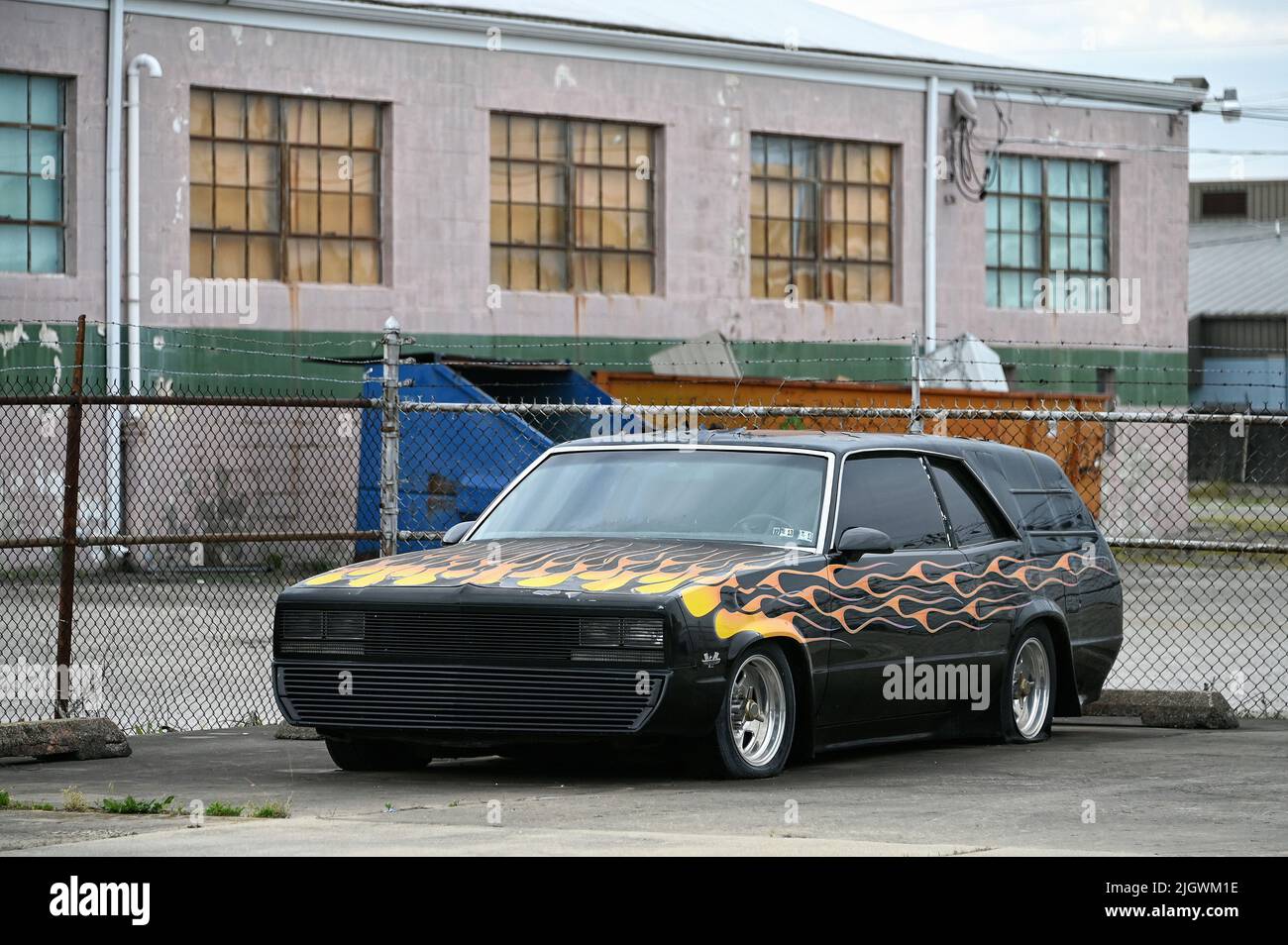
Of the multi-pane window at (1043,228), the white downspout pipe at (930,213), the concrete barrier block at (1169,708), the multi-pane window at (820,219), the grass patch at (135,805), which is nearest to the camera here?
the grass patch at (135,805)

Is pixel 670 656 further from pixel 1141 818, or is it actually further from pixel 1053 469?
pixel 1053 469

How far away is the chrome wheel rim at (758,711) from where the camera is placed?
9727mm

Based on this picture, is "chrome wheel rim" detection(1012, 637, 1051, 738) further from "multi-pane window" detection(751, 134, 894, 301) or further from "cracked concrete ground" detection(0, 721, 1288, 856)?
"multi-pane window" detection(751, 134, 894, 301)

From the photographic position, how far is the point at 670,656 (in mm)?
9312

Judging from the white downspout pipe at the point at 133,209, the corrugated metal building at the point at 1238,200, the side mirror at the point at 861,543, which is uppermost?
the corrugated metal building at the point at 1238,200

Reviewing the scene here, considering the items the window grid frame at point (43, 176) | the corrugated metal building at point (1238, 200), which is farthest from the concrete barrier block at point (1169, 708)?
the corrugated metal building at point (1238, 200)

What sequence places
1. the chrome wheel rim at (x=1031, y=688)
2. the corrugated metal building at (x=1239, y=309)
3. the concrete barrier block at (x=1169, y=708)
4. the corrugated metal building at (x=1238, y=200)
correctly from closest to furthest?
the chrome wheel rim at (x=1031, y=688)
the concrete barrier block at (x=1169, y=708)
the corrugated metal building at (x=1239, y=309)
the corrugated metal building at (x=1238, y=200)

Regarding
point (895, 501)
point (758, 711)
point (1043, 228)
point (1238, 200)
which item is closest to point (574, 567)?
point (758, 711)

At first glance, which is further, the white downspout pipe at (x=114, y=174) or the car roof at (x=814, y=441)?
the white downspout pipe at (x=114, y=174)

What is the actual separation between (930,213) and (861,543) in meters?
23.1

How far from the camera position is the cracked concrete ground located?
25.1 feet

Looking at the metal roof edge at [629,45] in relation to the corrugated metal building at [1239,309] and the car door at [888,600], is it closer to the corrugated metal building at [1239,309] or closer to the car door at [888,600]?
the car door at [888,600]

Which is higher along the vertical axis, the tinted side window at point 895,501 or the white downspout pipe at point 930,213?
the white downspout pipe at point 930,213

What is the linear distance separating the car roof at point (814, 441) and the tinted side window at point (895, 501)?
0.08 metres
